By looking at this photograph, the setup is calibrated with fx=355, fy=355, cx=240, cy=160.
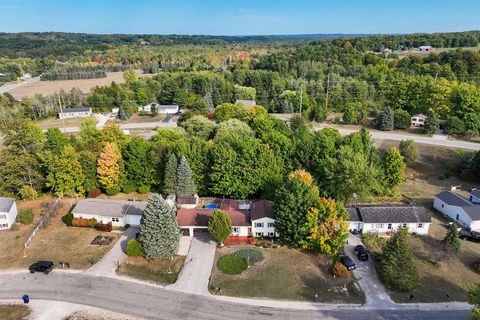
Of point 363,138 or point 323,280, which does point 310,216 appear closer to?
point 323,280

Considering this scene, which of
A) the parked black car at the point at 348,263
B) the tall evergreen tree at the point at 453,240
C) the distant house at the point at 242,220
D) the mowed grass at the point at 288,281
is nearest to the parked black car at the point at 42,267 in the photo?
the distant house at the point at 242,220

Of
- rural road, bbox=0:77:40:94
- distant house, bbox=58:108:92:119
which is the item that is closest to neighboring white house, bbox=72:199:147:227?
distant house, bbox=58:108:92:119

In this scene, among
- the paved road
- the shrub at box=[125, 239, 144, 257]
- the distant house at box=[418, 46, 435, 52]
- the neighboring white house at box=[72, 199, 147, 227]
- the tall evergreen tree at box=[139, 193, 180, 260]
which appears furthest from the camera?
the distant house at box=[418, 46, 435, 52]

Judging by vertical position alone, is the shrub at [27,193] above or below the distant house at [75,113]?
below

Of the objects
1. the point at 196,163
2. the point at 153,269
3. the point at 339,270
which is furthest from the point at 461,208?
the point at 153,269

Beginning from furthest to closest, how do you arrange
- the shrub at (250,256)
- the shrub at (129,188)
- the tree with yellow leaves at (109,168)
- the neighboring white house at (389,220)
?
the shrub at (129,188), the tree with yellow leaves at (109,168), the neighboring white house at (389,220), the shrub at (250,256)

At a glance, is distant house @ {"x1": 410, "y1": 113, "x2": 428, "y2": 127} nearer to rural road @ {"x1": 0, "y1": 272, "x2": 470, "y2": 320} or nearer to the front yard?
the front yard

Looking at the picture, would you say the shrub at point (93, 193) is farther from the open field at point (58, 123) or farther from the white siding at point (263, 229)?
the open field at point (58, 123)

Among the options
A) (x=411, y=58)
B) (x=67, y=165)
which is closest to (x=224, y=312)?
(x=67, y=165)
